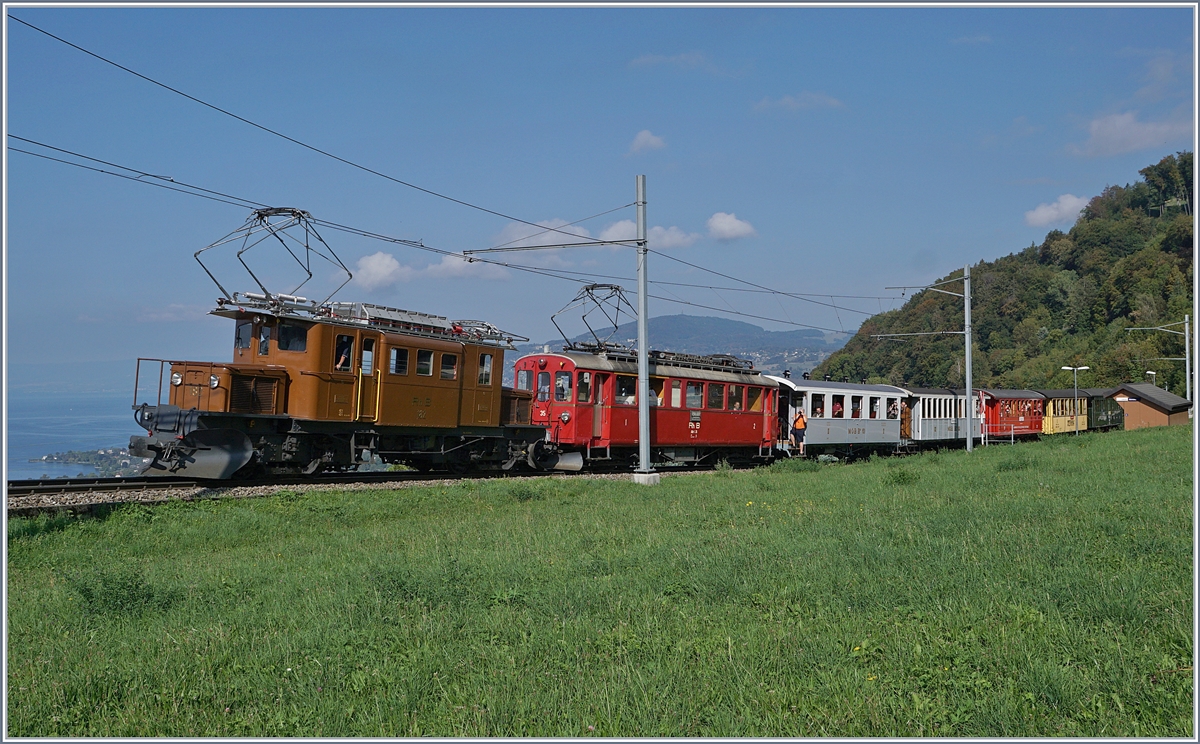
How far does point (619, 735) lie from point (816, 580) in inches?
144

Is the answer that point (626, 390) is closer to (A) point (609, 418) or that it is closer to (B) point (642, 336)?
(A) point (609, 418)

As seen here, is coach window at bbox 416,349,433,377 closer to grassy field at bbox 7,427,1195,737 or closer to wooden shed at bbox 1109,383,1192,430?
grassy field at bbox 7,427,1195,737

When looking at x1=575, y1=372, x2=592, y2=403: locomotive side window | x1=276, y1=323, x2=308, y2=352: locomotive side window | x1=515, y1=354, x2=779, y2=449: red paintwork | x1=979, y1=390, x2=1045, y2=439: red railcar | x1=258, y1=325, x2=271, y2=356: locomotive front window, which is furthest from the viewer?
x1=979, y1=390, x2=1045, y2=439: red railcar

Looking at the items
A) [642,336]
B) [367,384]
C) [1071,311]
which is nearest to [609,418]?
[642,336]

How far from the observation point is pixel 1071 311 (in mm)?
118750

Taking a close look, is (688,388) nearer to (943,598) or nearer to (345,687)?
(943,598)

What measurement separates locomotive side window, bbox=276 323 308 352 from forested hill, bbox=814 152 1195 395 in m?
68.9

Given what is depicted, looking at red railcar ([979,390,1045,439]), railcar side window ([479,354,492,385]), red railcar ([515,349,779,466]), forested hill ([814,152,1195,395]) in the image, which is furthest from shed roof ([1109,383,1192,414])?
railcar side window ([479,354,492,385])

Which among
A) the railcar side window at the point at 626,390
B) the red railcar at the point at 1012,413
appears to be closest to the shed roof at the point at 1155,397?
the red railcar at the point at 1012,413

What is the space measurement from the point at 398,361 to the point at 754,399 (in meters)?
13.9

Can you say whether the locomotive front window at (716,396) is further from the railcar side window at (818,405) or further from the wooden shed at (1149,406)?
the wooden shed at (1149,406)

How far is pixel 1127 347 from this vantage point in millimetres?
89812

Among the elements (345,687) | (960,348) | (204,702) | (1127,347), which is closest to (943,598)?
(345,687)

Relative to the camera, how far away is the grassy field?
507 centimetres
